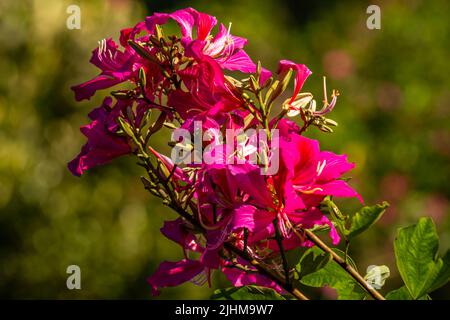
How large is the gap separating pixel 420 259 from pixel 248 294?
205 mm

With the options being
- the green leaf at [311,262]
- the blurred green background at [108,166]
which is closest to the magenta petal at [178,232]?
the green leaf at [311,262]

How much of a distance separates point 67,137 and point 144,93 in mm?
1982

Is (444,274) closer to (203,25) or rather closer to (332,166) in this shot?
(332,166)

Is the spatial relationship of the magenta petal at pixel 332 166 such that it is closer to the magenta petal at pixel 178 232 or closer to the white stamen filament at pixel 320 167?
the white stamen filament at pixel 320 167

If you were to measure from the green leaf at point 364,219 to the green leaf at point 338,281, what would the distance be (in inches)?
2.6

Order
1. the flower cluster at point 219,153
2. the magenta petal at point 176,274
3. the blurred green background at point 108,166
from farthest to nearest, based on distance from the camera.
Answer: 1. the blurred green background at point 108,166
2. the magenta petal at point 176,274
3. the flower cluster at point 219,153

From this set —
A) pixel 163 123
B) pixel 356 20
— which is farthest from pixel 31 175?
pixel 356 20

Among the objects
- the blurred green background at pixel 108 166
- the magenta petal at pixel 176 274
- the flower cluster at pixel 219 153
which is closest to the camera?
the flower cluster at pixel 219 153

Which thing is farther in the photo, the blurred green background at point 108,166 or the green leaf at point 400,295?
the blurred green background at point 108,166

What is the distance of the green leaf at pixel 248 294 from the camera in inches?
32.9

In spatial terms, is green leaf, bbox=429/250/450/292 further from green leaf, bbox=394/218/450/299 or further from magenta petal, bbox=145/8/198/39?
magenta petal, bbox=145/8/198/39

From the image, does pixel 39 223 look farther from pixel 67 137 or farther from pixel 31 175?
pixel 67 137

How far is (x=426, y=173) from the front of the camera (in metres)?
3.55

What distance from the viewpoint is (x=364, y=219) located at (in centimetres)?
84
